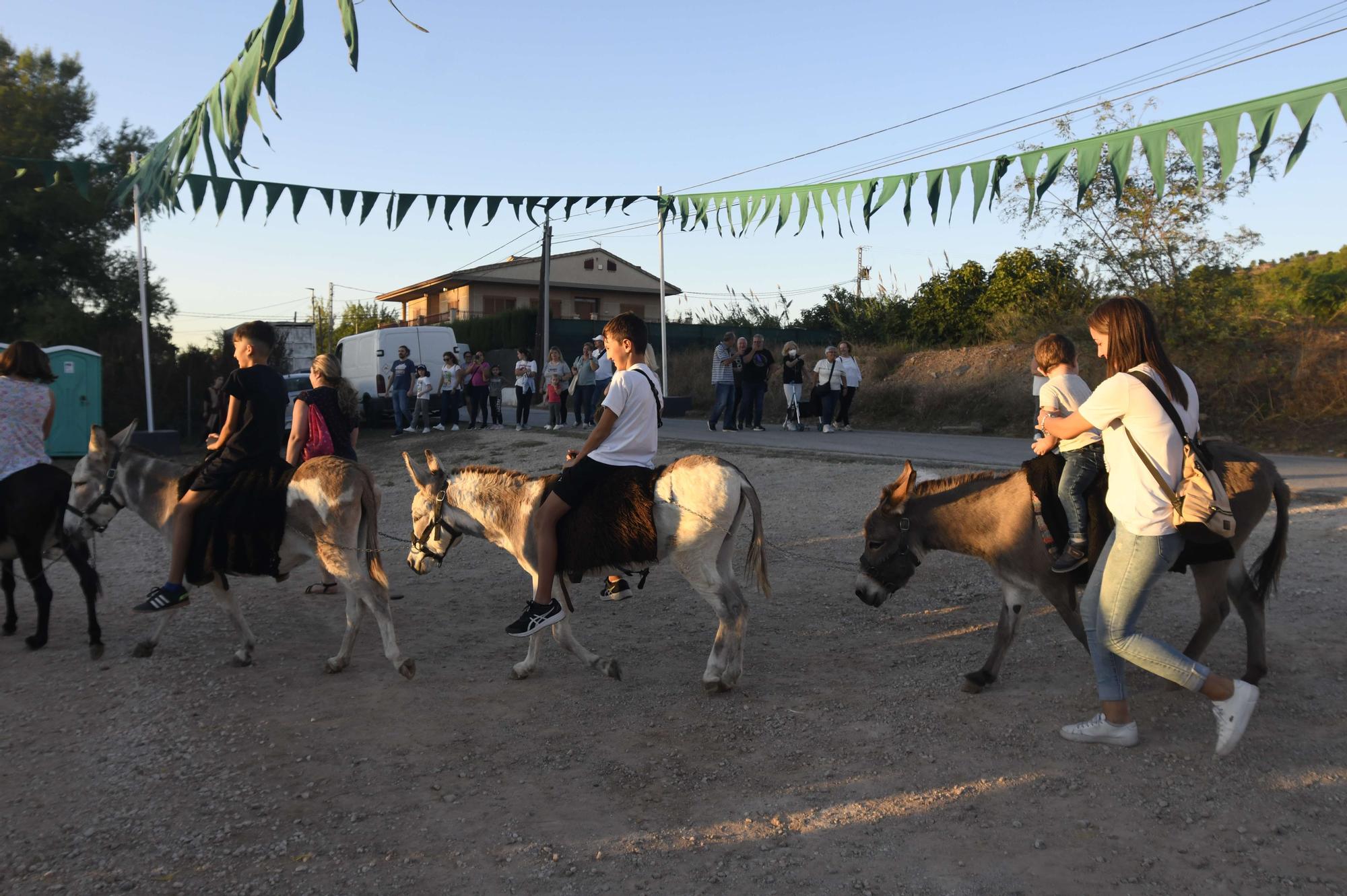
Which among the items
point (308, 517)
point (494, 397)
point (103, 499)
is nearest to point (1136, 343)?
point (308, 517)

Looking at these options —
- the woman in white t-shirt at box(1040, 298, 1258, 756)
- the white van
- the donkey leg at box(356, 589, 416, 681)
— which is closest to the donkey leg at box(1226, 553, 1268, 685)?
the woman in white t-shirt at box(1040, 298, 1258, 756)

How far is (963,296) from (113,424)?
2207cm

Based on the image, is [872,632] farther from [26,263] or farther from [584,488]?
[26,263]

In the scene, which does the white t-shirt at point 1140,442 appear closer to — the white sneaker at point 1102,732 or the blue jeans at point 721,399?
the white sneaker at point 1102,732

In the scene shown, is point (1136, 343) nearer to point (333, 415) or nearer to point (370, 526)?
point (370, 526)

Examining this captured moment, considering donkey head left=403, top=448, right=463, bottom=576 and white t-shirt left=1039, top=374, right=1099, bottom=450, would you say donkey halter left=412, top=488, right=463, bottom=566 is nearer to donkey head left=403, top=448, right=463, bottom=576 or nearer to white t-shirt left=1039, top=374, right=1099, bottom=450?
donkey head left=403, top=448, right=463, bottom=576

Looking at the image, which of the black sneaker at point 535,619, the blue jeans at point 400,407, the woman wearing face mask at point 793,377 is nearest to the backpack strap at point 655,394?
the black sneaker at point 535,619

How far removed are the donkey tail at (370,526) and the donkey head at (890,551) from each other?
295cm

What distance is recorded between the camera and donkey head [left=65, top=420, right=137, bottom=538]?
6.37 m

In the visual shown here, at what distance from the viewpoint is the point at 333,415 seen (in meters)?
7.62

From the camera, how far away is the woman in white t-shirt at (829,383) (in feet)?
57.7

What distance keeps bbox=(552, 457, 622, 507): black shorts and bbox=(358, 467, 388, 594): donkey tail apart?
135cm

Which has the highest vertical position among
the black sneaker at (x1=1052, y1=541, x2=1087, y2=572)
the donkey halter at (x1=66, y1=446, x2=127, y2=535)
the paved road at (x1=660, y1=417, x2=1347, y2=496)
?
the donkey halter at (x1=66, y1=446, x2=127, y2=535)

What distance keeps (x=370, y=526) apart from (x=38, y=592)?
2.53 metres
